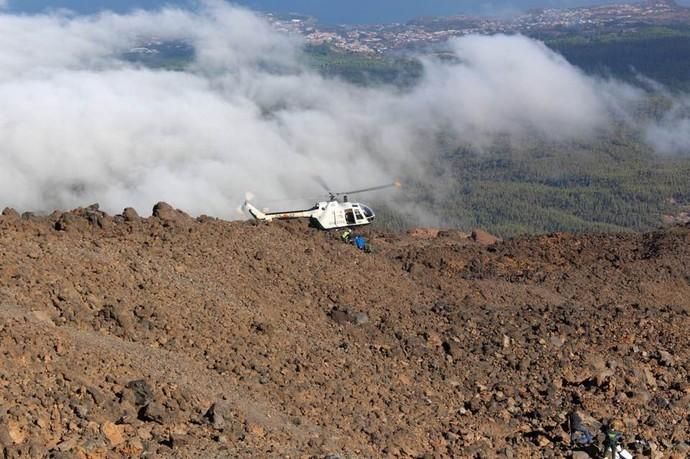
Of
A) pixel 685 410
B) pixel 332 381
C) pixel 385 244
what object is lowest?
pixel 385 244

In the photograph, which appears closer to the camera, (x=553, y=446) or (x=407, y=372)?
(x=553, y=446)

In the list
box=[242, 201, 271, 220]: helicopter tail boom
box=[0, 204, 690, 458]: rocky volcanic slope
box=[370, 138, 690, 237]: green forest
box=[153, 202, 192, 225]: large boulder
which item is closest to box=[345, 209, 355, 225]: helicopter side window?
box=[242, 201, 271, 220]: helicopter tail boom

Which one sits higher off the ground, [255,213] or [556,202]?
[255,213]

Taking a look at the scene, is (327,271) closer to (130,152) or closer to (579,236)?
(579,236)

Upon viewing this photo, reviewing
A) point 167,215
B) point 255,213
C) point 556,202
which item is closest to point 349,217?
point 255,213

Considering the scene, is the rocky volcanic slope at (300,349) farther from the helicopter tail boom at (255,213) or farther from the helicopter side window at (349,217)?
the helicopter tail boom at (255,213)

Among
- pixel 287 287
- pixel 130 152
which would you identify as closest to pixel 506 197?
pixel 130 152

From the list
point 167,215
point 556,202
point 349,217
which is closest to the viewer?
point 167,215

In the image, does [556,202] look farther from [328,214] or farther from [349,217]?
[328,214]
